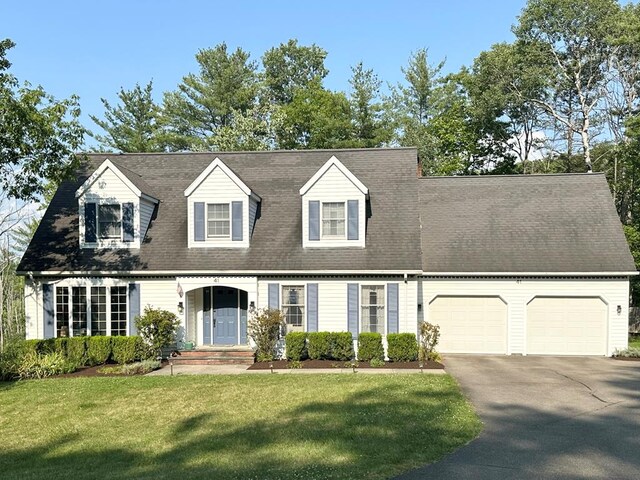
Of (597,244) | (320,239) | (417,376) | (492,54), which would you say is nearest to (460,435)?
(417,376)

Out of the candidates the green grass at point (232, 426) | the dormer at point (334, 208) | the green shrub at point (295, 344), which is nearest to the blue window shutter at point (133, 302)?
the green grass at point (232, 426)

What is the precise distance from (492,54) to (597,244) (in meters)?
19.8

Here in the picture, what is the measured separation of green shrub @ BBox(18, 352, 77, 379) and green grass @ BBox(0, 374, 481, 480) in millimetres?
880

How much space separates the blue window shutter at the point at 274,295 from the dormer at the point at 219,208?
195 centimetres

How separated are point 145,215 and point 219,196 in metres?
3.01

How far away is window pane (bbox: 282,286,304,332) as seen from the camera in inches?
724

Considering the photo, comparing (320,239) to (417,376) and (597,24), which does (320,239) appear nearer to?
(417,376)

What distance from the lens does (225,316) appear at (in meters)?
19.2

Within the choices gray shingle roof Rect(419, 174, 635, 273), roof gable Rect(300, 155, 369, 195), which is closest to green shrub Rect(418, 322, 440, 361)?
gray shingle roof Rect(419, 174, 635, 273)

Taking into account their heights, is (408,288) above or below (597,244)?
below

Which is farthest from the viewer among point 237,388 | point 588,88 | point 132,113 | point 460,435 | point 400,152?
point 132,113

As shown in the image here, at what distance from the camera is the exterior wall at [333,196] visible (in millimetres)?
18734

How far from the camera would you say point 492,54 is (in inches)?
1374

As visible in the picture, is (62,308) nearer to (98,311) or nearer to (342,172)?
(98,311)
